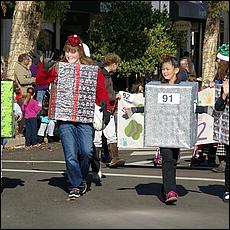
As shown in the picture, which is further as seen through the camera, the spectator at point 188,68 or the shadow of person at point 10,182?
the spectator at point 188,68

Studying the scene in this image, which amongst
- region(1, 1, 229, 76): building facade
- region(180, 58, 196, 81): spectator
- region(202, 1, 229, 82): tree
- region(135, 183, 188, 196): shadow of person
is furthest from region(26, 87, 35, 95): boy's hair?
region(202, 1, 229, 82): tree

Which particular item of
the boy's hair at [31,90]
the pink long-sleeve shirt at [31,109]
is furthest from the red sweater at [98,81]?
the boy's hair at [31,90]

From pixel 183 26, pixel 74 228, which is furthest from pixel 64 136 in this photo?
pixel 183 26

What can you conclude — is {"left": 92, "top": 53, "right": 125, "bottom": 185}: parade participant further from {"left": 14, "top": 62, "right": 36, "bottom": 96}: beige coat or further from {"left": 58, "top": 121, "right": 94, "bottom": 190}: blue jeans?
{"left": 14, "top": 62, "right": 36, "bottom": 96}: beige coat

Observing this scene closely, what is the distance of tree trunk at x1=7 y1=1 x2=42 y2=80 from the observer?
1798cm

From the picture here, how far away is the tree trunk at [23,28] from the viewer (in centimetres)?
1798

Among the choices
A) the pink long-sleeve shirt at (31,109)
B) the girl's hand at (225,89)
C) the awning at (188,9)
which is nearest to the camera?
the girl's hand at (225,89)

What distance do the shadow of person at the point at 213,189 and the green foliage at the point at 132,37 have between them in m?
15.8

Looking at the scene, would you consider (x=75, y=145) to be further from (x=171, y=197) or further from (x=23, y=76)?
(x=23, y=76)

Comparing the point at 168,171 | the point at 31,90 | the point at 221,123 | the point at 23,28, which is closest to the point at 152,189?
the point at 168,171

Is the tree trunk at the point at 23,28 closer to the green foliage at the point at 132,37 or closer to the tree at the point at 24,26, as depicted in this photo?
the tree at the point at 24,26

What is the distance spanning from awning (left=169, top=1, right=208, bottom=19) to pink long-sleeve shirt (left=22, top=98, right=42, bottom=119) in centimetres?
1715

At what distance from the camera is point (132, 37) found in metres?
25.6

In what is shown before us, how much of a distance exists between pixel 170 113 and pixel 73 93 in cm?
114
